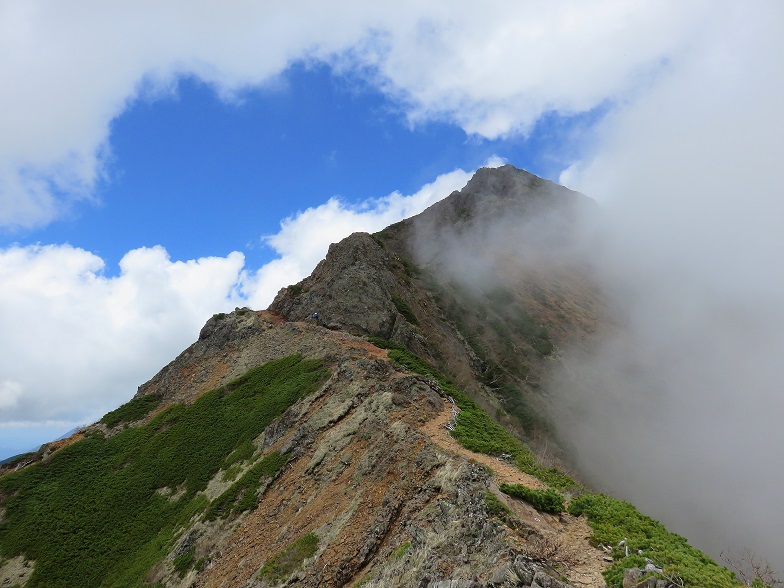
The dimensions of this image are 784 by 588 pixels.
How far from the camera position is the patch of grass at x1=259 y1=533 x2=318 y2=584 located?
22234 mm

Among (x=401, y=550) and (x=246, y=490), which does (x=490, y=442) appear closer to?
(x=401, y=550)

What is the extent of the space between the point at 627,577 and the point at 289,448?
25.4m

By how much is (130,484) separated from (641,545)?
40217 millimetres

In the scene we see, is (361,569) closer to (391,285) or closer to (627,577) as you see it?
(627,577)

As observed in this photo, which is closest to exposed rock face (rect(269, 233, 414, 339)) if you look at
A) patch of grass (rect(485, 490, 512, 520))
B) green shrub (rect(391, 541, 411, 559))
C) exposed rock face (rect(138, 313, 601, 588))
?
exposed rock face (rect(138, 313, 601, 588))

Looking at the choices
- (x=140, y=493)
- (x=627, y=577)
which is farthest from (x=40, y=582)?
(x=627, y=577)

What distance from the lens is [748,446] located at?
7481 centimetres

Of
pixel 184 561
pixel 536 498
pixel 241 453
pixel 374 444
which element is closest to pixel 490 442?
pixel 374 444

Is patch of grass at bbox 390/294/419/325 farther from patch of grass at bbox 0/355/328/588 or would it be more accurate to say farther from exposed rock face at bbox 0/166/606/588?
patch of grass at bbox 0/355/328/588

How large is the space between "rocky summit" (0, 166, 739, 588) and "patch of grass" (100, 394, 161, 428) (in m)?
0.21

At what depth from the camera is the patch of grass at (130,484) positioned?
110ft

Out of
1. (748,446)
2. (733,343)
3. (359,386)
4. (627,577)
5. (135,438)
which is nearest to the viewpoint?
(627,577)

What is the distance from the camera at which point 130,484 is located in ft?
131

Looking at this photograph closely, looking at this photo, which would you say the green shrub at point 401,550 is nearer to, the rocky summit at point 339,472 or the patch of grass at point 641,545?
the rocky summit at point 339,472
